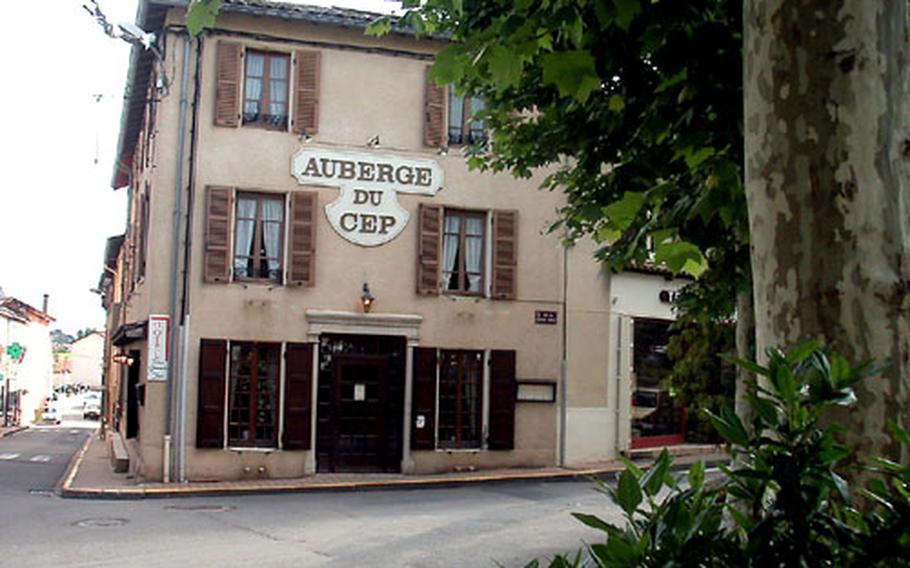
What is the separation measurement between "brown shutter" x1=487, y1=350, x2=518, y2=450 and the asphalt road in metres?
1.41

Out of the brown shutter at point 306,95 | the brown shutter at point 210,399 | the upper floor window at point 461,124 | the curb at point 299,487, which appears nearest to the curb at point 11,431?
the curb at point 299,487

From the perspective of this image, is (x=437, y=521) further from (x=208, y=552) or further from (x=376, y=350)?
(x=376, y=350)

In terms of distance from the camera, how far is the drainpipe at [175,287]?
52.9ft

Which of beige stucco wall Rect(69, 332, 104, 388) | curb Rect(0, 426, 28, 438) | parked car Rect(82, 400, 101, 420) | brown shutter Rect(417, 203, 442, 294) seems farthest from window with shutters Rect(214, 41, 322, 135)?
beige stucco wall Rect(69, 332, 104, 388)

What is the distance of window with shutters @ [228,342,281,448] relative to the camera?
54.2 ft

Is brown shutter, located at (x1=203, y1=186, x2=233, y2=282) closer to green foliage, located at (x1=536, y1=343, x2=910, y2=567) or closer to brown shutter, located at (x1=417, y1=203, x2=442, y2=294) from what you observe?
brown shutter, located at (x1=417, y1=203, x2=442, y2=294)

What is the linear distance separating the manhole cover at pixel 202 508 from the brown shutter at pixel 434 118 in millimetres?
7581

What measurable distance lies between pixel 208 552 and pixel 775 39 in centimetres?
868

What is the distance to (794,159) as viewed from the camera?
2.86m

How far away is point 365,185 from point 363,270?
154 centimetres

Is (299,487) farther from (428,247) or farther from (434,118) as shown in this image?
(434,118)

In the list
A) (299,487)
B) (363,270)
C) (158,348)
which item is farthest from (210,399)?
(363,270)

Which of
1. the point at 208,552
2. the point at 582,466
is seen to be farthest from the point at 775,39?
the point at 582,466

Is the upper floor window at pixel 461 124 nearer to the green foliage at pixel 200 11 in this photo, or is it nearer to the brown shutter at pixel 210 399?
the brown shutter at pixel 210 399
